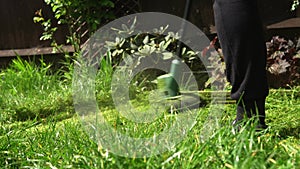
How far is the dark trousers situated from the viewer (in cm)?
154

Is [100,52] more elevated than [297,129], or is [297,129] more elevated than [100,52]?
[100,52]

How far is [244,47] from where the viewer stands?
5.04 feet

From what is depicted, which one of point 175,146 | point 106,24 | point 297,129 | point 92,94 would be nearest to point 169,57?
point 92,94

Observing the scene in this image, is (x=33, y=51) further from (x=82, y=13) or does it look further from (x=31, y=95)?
(x=31, y=95)

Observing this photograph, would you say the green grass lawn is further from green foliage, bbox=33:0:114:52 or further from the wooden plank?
the wooden plank

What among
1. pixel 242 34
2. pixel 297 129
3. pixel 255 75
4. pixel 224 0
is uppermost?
pixel 224 0

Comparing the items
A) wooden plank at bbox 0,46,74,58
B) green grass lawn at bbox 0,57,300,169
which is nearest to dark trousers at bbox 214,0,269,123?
green grass lawn at bbox 0,57,300,169

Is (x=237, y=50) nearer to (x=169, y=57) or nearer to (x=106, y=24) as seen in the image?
(x=169, y=57)

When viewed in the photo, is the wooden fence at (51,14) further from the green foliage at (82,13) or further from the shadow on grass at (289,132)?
the shadow on grass at (289,132)

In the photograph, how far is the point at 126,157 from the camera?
1.22 m

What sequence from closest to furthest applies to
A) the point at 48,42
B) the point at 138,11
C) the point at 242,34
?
the point at 242,34 → the point at 138,11 → the point at 48,42

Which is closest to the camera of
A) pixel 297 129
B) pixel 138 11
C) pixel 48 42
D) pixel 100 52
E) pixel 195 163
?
pixel 195 163

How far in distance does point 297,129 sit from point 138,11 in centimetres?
232

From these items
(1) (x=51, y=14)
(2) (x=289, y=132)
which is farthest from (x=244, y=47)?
(1) (x=51, y=14)
